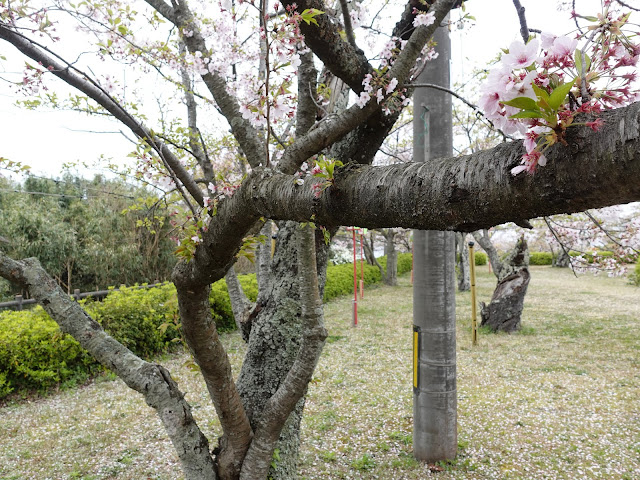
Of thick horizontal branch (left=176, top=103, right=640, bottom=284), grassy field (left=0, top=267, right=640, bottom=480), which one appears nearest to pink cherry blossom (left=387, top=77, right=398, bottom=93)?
thick horizontal branch (left=176, top=103, right=640, bottom=284)

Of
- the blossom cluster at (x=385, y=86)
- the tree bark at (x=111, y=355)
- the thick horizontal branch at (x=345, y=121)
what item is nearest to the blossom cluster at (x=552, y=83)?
the thick horizontal branch at (x=345, y=121)

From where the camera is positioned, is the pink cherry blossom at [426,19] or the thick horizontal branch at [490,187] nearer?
the thick horizontal branch at [490,187]

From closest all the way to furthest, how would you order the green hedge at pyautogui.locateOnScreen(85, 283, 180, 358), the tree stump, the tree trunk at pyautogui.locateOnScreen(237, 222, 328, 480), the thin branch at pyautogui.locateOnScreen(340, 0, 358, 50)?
the thin branch at pyautogui.locateOnScreen(340, 0, 358, 50)
the tree trunk at pyautogui.locateOnScreen(237, 222, 328, 480)
the green hedge at pyautogui.locateOnScreen(85, 283, 180, 358)
the tree stump

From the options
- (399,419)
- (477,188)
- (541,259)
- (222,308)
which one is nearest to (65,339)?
(222,308)

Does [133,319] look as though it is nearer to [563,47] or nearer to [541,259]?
[563,47]

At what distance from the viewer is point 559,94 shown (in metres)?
0.58

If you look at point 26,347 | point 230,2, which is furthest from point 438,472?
point 26,347

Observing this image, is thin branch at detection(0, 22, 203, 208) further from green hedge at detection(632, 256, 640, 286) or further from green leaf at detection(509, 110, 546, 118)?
green hedge at detection(632, 256, 640, 286)

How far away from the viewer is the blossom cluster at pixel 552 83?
61cm

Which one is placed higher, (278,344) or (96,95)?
(96,95)

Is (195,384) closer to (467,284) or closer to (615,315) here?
(615,315)

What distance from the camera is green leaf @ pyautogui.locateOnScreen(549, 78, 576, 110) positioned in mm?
568

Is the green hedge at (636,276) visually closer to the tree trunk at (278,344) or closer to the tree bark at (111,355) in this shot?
the tree trunk at (278,344)

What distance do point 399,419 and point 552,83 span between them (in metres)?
3.72
